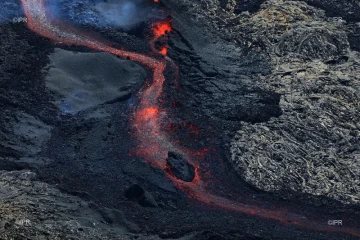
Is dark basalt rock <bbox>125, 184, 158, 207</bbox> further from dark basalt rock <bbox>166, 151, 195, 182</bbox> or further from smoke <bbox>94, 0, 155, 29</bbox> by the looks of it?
smoke <bbox>94, 0, 155, 29</bbox>

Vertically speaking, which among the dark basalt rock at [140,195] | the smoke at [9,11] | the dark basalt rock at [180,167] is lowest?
the dark basalt rock at [140,195]

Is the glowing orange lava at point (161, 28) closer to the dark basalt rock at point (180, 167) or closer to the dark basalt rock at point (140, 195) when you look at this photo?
the dark basalt rock at point (180, 167)

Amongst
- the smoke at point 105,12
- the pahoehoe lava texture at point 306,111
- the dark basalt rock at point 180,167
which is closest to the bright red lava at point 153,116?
the dark basalt rock at point 180,167

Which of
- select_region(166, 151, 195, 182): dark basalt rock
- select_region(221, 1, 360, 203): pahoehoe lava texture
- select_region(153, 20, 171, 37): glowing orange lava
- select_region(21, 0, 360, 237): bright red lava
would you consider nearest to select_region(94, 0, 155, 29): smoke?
select_region(153, 20, 171, 37): glowing orange lava

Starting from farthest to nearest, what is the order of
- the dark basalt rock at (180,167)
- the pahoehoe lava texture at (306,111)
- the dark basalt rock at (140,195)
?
the pahoehoe lava texture at (306,111) → the dark basalt rock at (180,167) → the dark basalt rock at (140,195)

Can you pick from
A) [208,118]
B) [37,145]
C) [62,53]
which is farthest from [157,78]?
[37,145]

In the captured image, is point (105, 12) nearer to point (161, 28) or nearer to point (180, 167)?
point (161, 28)

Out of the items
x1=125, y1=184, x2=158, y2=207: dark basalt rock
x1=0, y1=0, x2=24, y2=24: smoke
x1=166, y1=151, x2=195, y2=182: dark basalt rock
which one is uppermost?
x1=0, y1=0, x2=24, y2=24: smoke

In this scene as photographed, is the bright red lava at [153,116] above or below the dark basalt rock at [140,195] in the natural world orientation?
above
